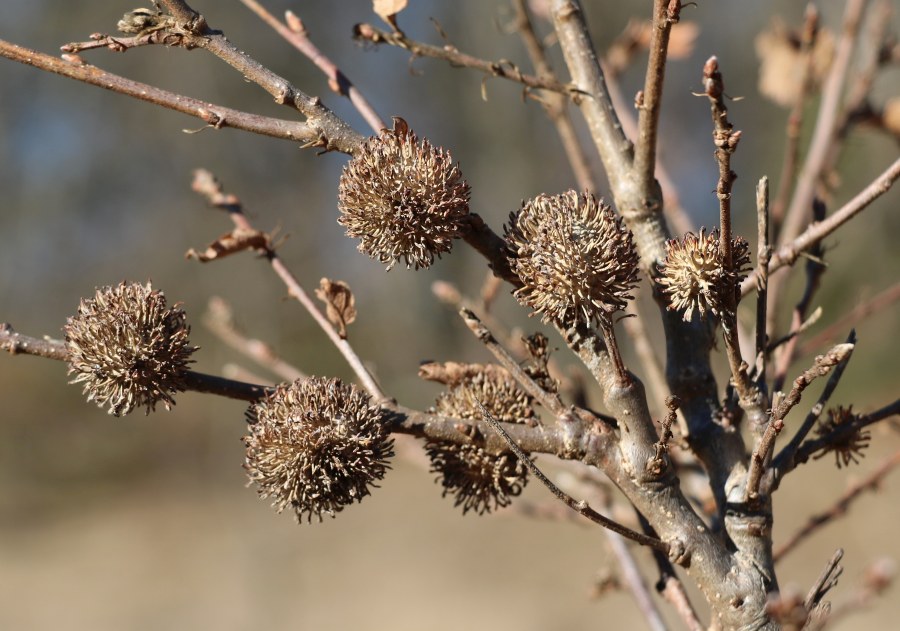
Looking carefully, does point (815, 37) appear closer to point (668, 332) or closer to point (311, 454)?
point (668, 332)

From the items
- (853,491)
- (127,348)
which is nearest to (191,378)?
(127,348)

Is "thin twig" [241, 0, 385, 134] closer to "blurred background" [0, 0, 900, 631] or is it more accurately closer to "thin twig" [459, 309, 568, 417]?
"thin twig" [459, 309, 568, 417]

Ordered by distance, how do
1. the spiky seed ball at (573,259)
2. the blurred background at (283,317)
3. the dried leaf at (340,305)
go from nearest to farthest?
the spiky seed ball at (573,259) < the dried leaf at (340,305) < the blurred background at (283,317)

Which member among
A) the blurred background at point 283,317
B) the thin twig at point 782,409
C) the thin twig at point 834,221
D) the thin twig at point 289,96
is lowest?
the thin twig at point 782,409

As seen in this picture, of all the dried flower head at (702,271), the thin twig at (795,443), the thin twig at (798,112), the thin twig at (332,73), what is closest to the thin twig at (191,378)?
the thin twig at (332,73)

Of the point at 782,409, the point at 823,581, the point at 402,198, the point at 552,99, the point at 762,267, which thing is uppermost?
the point at 552,99

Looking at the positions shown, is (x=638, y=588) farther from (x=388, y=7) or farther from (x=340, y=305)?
(x=388, y=7)

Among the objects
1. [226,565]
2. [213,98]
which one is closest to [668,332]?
[213,98]

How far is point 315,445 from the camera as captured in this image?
2.93ft

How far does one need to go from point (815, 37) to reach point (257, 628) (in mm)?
8073

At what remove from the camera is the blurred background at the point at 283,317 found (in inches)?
336

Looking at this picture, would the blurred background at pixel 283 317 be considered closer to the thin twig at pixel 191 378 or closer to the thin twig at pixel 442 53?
the thin twig at pixel 442 53

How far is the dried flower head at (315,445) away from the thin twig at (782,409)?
0.40 metres

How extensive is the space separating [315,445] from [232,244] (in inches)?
15.8
